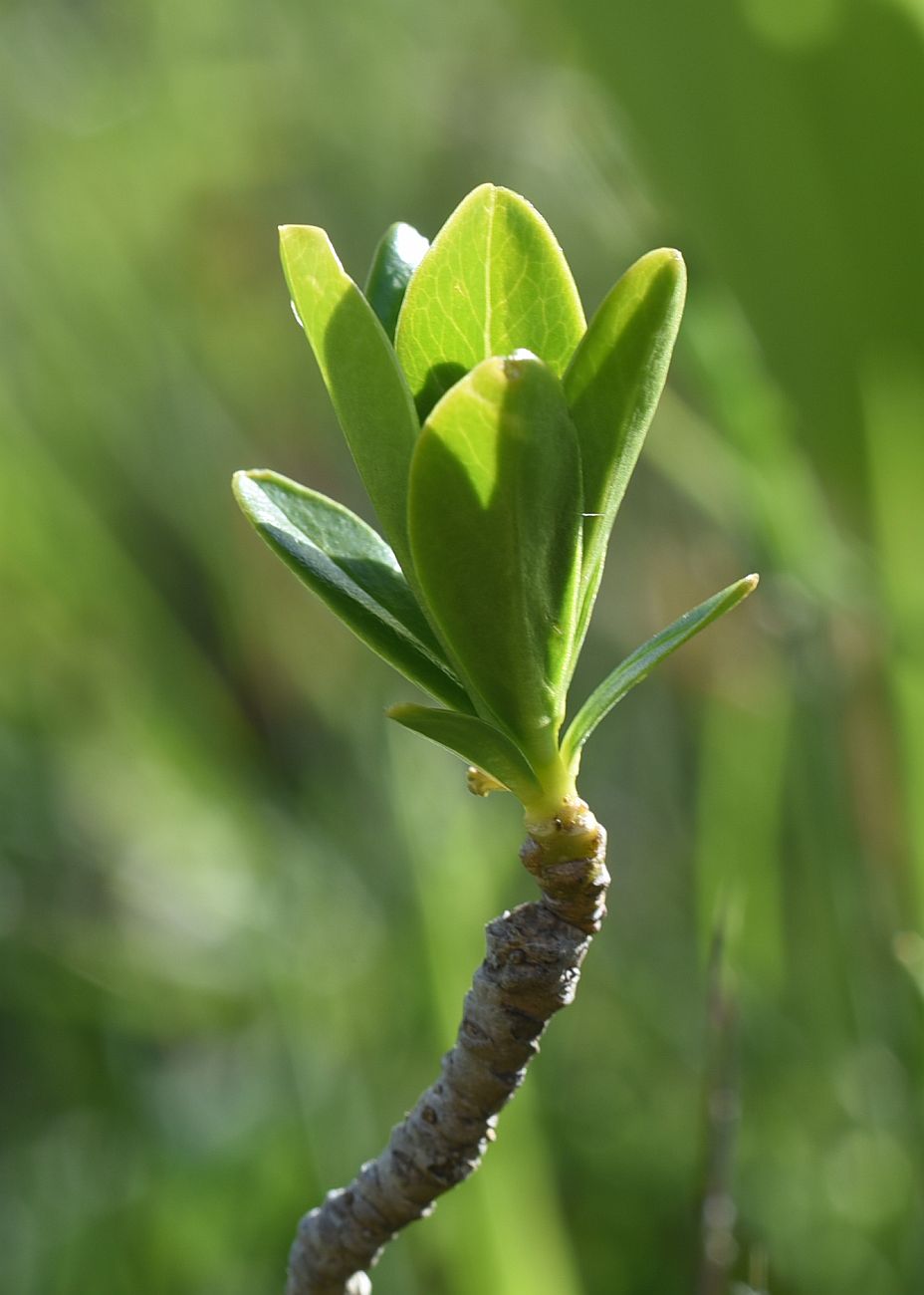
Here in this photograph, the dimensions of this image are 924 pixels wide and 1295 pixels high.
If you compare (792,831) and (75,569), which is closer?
(792,831)

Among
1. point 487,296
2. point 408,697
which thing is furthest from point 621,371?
point 408,697

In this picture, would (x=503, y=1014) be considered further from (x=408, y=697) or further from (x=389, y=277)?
(x=408, y=697)

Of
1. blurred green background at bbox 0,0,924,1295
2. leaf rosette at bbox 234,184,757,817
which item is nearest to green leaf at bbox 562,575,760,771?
leaf rosette at bbox 234,184,757,817

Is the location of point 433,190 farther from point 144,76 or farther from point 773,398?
point 773,398

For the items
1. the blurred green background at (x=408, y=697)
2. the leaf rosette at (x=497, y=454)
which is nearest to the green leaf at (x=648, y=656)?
the leaf rosette at (x=497, y=454)

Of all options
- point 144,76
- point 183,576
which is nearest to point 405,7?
point 144,76

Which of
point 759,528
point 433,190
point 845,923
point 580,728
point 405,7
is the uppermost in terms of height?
point 405,7

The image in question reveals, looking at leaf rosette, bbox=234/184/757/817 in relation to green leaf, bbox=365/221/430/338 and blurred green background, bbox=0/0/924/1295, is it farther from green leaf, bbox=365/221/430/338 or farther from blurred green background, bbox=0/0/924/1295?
blurred green background, bbox=0/0/924/1295
